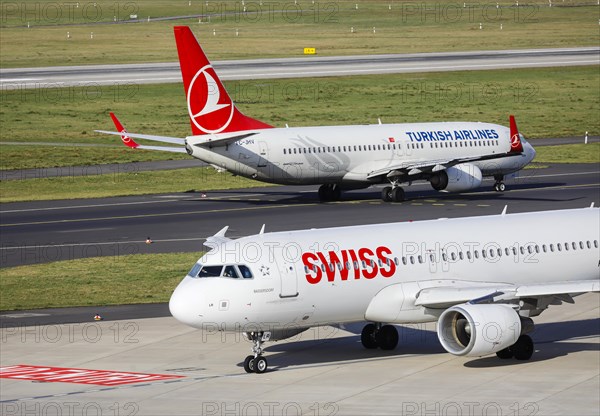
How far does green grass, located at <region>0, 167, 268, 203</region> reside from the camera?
285 feet

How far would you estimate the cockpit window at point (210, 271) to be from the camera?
127 ft

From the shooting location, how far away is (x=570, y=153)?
101 m

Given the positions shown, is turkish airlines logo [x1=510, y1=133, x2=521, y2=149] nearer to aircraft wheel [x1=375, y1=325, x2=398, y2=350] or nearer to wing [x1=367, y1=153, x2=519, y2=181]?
wing [x1=367, y1=153, x2=519, y2=181]

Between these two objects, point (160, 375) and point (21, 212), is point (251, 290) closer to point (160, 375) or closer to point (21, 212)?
point (160, 375)

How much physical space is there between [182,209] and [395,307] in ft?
131

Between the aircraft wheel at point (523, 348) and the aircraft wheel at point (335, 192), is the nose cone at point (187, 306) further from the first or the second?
the aircraft wheel at point (335, 192)

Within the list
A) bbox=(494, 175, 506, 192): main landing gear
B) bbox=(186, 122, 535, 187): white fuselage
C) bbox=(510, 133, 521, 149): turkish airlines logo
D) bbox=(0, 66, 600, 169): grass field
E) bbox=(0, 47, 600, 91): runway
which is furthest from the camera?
bbox=(0, 47, 600, 91): runway

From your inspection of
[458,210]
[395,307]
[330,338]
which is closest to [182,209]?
[458,210]

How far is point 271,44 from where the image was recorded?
575 feet

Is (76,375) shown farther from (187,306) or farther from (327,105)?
(327,105)

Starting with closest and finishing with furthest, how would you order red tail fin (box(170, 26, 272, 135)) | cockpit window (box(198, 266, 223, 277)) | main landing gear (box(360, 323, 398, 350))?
cockpit window (box(198, 266, 223, 277))
main landing gear (box(360, 323, 398, 350))
red tail fin (box(170, 26, 272, 135))

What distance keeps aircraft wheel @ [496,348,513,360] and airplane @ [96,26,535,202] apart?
1385 inches

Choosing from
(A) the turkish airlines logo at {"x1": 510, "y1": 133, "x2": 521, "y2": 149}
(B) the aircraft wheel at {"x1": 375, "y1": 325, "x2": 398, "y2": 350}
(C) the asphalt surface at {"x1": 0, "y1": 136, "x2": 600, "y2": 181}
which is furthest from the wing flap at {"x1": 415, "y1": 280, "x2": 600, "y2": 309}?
(C) the asphalt surface at {"x1": 0, "y1": 136, "x2": 600, "y2": 181}

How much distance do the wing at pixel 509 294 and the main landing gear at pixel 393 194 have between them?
127 feet
